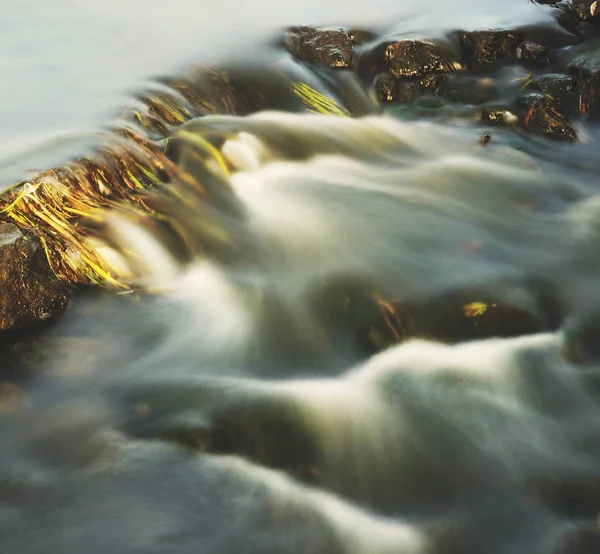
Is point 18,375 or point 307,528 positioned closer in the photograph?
point 307,528

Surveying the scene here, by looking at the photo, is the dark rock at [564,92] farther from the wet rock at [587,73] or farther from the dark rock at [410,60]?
the dark rock at [410,60]

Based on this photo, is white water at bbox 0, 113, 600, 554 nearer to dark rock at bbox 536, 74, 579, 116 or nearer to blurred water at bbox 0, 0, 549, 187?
blurred water at bbox 0, 0, 549, 187

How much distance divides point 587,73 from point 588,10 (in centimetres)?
206

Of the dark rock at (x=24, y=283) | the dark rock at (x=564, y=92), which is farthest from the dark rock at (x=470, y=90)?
the dark rock at (x=24, y=283)

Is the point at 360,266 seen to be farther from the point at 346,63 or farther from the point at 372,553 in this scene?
the point at 346,63

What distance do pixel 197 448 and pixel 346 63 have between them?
6.39 m

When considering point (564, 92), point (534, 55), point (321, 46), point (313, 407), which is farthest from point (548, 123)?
point (313, 407)

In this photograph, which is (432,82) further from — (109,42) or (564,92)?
(109,42)

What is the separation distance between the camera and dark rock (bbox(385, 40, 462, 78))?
8758 millimetres

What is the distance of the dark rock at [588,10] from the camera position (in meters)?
10.0

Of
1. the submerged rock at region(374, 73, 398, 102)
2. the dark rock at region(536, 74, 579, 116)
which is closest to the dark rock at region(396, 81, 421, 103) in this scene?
the submerged rock at region(374, 73, 398, 102)

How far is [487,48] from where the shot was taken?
9.20 meters

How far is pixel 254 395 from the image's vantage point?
412 centimetres

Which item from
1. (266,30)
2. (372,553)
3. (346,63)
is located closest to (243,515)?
(372,553)
